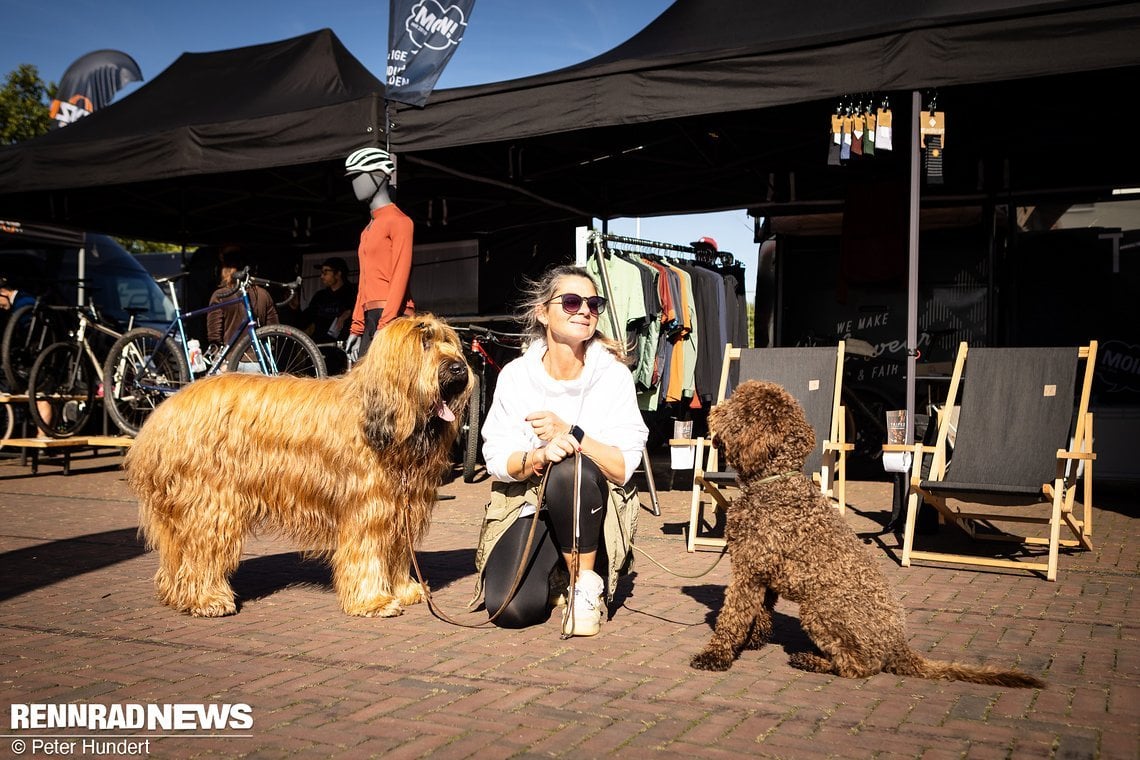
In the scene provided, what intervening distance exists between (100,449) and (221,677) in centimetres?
1156

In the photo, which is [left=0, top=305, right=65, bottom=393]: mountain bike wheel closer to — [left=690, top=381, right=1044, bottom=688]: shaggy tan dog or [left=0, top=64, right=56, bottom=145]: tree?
[left=690, top=381, right=1044, bottom=688]: shaggy tan dog

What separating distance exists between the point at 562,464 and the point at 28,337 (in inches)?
362

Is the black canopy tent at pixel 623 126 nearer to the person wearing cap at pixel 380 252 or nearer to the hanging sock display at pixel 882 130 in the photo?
the hanging sock display at pixel 882 130

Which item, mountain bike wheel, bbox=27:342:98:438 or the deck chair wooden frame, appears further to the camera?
mountain bike wheel, bbox=27:342:98:438

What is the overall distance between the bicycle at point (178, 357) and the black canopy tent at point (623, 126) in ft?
4.79

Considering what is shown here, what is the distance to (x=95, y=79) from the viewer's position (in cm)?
2141

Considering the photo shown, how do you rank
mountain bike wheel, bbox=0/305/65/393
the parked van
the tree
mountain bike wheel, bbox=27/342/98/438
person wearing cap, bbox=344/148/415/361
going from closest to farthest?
person wearing cap, bbox=344/148/415/361, mountain bike wheel, bbox=27/342/98/438, mountain bike wheel, bbox=0/305/65/393, the parked van, the tree

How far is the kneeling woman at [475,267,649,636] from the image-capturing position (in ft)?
14.2

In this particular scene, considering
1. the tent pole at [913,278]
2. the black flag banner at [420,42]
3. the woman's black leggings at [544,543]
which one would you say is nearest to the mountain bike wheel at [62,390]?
the black flag banner at [420,42]

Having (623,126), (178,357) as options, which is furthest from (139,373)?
(623,126)

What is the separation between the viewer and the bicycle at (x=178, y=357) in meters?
8.89

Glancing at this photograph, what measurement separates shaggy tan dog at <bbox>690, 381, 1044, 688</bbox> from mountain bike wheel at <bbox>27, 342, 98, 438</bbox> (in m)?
9.24

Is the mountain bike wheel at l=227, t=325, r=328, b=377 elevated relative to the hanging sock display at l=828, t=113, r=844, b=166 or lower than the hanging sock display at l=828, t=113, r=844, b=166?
lower

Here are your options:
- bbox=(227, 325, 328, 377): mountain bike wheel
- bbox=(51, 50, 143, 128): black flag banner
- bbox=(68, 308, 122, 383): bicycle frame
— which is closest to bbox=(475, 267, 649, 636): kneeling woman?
bbox=(227, 325, 328, 377): mountain bike wheel
